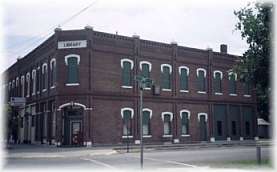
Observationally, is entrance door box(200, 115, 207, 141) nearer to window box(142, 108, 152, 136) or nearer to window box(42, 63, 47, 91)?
window box(142, 108, 152, 136)

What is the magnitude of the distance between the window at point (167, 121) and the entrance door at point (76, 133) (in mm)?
8658

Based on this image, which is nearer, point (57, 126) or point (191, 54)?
point (57, 126)

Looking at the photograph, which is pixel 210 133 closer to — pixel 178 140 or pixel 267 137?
pixel 178 140

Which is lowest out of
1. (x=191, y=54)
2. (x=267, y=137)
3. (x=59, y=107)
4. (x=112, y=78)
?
(x=267, y=137)

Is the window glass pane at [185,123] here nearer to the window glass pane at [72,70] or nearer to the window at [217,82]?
the window at [217,82]

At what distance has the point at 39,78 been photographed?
39.3 m

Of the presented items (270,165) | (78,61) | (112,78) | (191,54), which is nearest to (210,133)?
(191,54)

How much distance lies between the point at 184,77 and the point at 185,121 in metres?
4.44

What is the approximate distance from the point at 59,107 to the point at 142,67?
860 centimetres

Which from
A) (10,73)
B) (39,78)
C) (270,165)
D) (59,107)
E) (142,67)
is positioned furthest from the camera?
(10,73)

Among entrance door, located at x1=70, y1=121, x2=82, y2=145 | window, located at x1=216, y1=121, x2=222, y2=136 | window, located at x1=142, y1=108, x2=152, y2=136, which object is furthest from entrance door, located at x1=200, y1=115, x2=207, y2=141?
entrance door, located at x1=70, y1=121, x2=82, y2=145

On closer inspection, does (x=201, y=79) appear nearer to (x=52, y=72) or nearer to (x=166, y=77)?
(x=166, y=77)

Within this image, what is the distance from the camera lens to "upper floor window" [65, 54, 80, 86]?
33.6m

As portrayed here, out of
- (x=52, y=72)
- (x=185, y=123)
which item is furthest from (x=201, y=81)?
(x=52, y=72)
